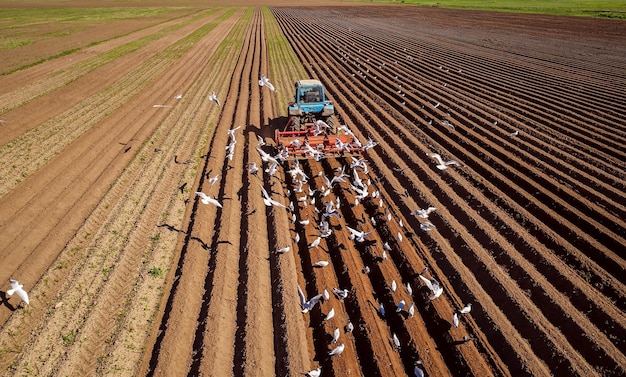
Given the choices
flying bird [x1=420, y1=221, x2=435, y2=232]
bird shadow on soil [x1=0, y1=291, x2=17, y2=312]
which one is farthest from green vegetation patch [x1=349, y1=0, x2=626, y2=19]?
bird shadow on soil [x1=0, y1=291, x2=17, y2=312]

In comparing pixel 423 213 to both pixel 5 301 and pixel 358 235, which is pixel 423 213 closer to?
pixel 358 235

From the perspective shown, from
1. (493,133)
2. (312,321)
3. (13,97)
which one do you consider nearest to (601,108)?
(493,133)

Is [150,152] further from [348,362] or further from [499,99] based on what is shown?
[499,99]

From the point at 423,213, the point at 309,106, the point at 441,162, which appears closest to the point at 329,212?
the point at 423,213

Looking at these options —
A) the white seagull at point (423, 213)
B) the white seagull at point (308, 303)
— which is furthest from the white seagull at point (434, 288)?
the white seagull at point (423, 213)

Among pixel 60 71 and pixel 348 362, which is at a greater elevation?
pixel 60 71

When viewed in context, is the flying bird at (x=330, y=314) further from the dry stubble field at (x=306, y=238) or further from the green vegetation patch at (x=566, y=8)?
the green vegetation patch at (x=566, y=8)
